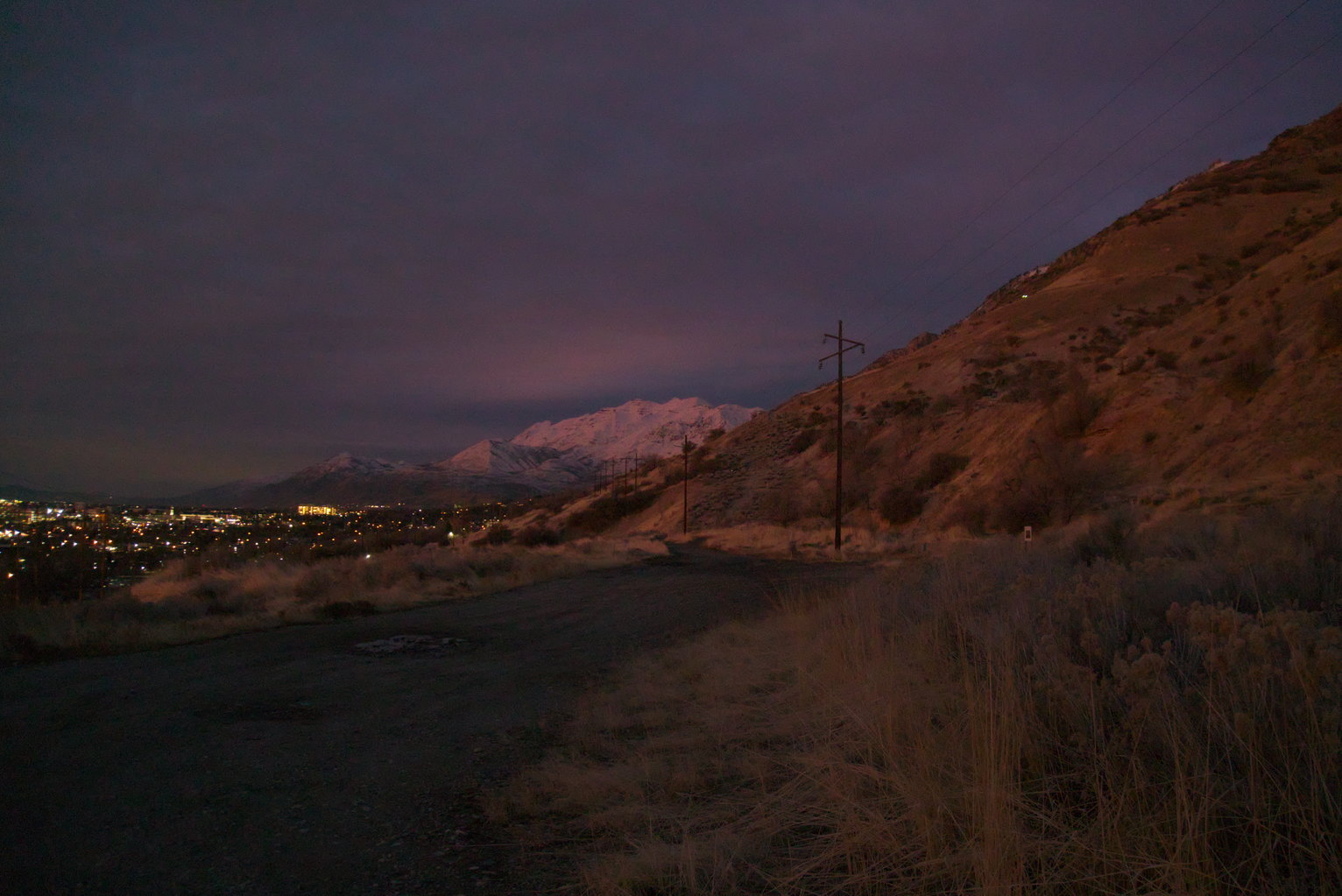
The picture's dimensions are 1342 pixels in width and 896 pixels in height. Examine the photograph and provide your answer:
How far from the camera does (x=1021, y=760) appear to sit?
3742mm

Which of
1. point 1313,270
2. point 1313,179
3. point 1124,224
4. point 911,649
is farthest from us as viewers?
point 1124,224

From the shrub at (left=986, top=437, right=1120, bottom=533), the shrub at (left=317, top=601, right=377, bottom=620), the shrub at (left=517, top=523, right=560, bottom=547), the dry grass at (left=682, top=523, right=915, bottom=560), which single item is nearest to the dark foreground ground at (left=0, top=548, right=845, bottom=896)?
the shrub at (left=317, top=601, right=377, bottom=620)

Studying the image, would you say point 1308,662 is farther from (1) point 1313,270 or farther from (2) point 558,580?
(1) point 1313,270

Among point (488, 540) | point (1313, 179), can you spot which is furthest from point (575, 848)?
point (1313, 179)

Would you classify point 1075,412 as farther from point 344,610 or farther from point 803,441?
point 803,441

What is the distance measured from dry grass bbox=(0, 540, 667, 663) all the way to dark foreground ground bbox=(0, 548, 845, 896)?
1533mm

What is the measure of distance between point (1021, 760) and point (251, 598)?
1803cm

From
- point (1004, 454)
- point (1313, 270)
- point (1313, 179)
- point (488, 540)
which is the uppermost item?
point (1313, 179)

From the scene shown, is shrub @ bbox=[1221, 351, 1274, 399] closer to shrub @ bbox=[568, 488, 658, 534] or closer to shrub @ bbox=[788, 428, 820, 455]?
shrub @ bbox=[788, 428, 820, 455]

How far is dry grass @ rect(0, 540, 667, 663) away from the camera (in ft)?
38.2

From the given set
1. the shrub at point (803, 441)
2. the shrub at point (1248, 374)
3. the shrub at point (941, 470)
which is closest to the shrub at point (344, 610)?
the shrub at point (1248, 374)

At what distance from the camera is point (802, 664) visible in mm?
7180

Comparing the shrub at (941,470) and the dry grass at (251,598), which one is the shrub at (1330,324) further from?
the dry grass at (251,598)

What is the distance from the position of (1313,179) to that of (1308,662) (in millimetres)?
80795
